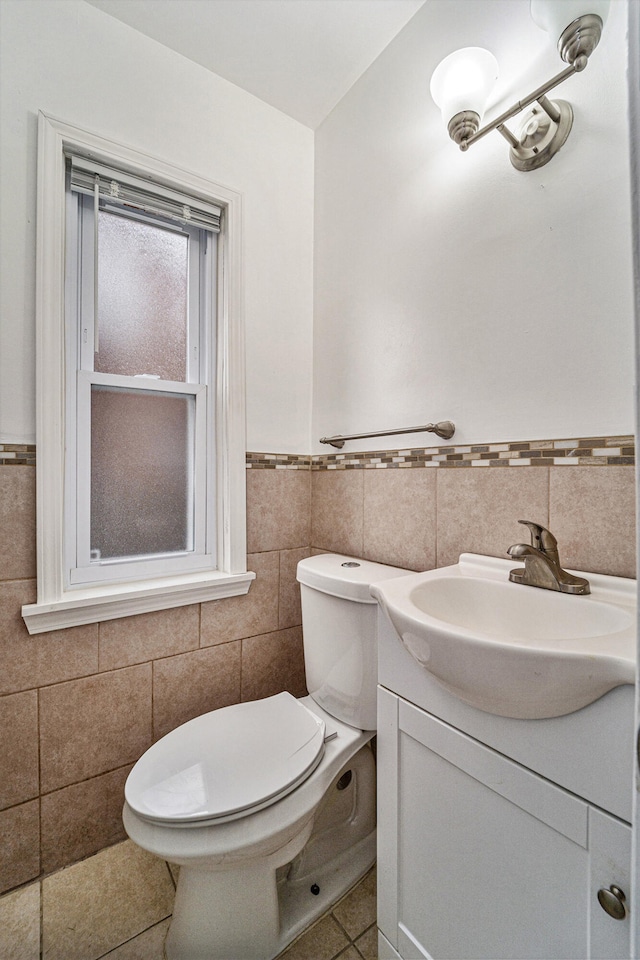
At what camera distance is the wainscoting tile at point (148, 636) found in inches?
48.8

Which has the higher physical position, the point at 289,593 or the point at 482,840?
the point at 289,593

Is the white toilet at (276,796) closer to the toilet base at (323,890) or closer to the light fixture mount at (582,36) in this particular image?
the toilet base at (323,890)

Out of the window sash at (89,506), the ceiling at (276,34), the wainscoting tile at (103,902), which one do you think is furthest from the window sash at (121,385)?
the wainscoting tile at (103,902)

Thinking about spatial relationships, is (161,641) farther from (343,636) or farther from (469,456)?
(469,456)

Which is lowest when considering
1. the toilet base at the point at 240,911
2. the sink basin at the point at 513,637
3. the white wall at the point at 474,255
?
the toilet base at the point at 240,911

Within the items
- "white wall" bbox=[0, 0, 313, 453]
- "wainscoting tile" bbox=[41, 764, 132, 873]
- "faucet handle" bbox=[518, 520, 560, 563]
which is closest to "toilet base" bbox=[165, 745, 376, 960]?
"wainscoting tile" bbox=[41, 764, 132, 873]

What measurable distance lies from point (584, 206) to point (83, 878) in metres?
2.06

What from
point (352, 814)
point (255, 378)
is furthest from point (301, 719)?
point (255, 378)

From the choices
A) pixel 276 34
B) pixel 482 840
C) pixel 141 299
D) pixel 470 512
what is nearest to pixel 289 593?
pixel 470 512

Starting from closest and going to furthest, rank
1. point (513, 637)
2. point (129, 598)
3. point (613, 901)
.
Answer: point (613, 901)
point (513, 637)
point (129, 598)

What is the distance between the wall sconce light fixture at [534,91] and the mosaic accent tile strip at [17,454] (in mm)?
1351

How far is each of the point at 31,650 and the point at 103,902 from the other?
670 mm

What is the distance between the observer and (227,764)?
3.21ft

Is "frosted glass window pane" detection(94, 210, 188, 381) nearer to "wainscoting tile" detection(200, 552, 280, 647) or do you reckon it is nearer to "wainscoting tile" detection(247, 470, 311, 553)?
"wainscoting tile" detection(247, 470, 311, 553)
